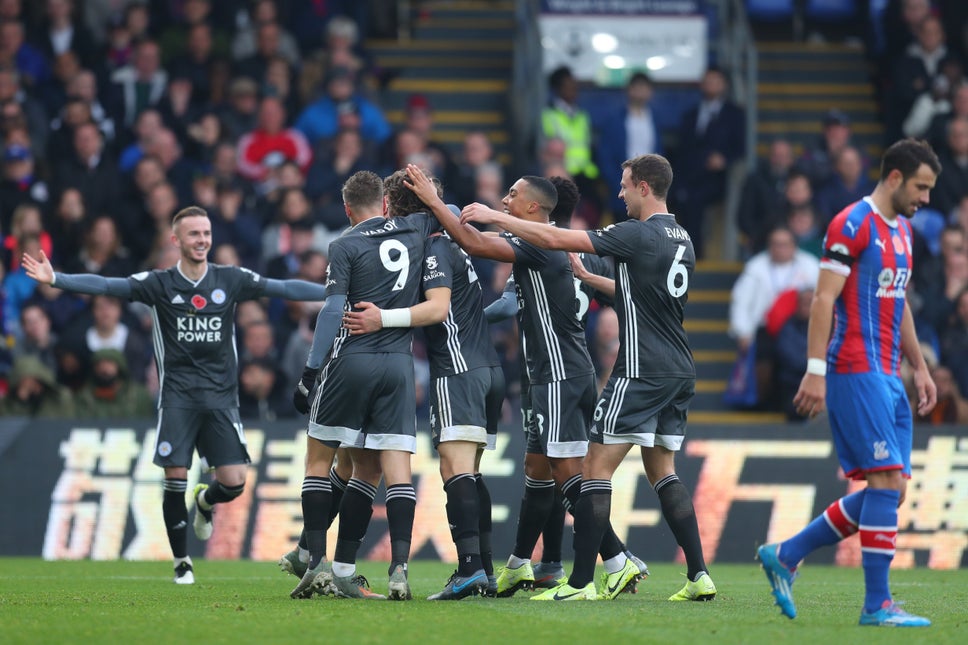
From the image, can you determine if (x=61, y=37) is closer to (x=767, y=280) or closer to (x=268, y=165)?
(x=268, y=165)

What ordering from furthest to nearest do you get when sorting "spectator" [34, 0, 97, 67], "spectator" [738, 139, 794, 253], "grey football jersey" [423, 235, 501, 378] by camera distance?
"spectator" [34, 0, 97, 67], "spectator" [738, 139, 794, 253], "grey football jersey" [423, 235, 501, 378]

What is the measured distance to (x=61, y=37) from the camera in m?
19.2

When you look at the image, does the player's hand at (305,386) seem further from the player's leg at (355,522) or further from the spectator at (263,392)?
the spectator at (263,392)

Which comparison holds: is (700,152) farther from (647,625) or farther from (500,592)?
(647,625)

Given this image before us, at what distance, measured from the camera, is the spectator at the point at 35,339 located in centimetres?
1555

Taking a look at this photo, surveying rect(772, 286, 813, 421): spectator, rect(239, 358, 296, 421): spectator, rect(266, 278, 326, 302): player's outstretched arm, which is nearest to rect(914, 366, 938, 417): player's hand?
rect(266, 278, 326, 302): player's outstretched arm

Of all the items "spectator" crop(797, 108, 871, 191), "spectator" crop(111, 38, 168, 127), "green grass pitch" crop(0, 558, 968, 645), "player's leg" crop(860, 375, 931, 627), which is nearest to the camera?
"green grass pitch" crop(0, 558, 968, 645)

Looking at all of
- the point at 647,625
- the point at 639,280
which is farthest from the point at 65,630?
the point at 639,280

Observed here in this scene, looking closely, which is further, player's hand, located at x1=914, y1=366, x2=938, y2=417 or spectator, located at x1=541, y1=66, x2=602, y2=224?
spectator, located at x1=541, y1=66, x2=602, y2=224

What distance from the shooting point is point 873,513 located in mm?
8039

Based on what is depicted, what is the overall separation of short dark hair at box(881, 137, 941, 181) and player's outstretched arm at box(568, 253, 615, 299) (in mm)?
2456

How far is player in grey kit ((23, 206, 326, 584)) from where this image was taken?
36.9ft

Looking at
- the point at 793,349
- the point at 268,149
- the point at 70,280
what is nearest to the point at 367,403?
the point at 70,280

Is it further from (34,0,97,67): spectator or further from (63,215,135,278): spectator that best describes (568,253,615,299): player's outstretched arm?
(34,0,97,67): spectator
